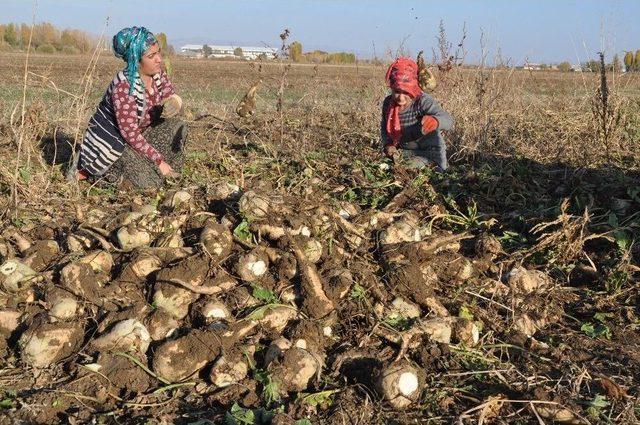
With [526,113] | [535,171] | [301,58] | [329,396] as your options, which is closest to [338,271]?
[329,396]

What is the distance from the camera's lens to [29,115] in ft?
15.5

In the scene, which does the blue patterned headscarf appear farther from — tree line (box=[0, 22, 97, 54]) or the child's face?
tree line (box=[0, 22, 97, 54])

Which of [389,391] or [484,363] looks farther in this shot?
[484,363]

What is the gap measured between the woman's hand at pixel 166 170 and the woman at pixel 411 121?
1.66 meters

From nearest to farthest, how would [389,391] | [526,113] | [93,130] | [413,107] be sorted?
[389,391], [93,130], [413,107], [526,113]

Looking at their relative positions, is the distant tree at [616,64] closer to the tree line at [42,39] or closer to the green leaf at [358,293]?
the green leaf at [358,293]

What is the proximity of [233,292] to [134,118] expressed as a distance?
6.43 feet

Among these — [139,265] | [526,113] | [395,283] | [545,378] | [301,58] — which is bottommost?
[545,378]

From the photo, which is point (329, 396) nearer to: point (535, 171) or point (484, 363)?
point (484, 363)

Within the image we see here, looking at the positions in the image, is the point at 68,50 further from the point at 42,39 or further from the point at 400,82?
the point at 400,82

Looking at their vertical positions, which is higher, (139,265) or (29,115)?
(29,115)

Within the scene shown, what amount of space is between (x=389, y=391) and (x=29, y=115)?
3.77 m

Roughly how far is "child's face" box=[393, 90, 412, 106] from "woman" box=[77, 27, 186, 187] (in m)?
1.75

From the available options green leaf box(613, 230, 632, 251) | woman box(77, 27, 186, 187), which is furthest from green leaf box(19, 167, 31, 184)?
green leaf box(613, 230, 632, 251)
